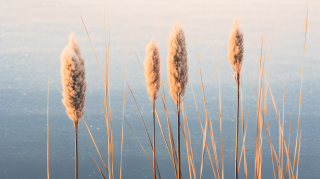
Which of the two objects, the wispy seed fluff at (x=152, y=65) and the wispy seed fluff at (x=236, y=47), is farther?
the wispy seed fluff at (x=236, y=47)

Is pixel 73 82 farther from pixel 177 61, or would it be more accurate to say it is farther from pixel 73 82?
pixel 177 61

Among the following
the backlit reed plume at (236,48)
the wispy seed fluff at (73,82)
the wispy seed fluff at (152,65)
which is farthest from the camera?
the backlit reed plume at (236,48)

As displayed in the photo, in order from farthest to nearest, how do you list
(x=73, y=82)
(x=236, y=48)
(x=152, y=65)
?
(x=236, y=48) → (x=152, y=65) → (x=73, y=82)

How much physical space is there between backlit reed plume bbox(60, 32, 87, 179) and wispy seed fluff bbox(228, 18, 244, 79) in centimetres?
55

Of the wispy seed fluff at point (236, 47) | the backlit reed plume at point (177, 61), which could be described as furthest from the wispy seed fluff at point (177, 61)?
the wispy seed fluff at point (236, 47)

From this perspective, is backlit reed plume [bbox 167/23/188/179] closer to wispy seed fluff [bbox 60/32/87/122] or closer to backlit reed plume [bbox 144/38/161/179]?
backlit reed plume [bbox 144/38/161/179]

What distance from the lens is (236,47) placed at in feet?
2.88

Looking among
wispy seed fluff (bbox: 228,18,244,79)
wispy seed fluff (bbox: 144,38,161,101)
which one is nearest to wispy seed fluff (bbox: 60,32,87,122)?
wispy seed fluff (bbox: 144,38,161,101)

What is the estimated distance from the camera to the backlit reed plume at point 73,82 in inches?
24.9

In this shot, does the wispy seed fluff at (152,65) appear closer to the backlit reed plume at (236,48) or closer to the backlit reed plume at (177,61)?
the backlit reed plume at (177,61)

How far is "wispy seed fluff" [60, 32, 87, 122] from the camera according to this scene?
0.63m

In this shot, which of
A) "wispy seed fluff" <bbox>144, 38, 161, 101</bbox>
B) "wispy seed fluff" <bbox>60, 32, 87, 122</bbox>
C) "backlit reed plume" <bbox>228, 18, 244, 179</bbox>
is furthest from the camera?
"backlit reed plume" <bbox>228, 18, 244, 179</bbox>

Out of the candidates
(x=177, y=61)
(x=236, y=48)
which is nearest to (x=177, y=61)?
(x=177, y=61)

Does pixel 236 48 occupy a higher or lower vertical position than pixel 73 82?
higher
